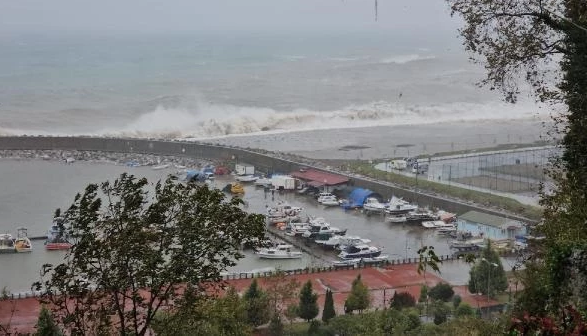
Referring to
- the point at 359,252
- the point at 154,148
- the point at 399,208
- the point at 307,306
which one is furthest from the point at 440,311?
the point at 154,148

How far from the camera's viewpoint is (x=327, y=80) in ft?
186

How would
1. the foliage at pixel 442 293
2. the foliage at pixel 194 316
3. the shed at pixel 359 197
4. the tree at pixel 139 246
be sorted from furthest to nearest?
the shed at pixel 359 197, the foliage at pixel 442 293, the foliage at pixel 194 316, the tree at pixel 139 246

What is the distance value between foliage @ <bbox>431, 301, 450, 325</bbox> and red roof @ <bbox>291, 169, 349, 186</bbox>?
9912mm

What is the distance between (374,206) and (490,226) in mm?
3441

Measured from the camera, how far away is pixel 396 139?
30906 millimetres

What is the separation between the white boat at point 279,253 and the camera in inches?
612

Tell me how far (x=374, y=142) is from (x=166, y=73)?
34.0m

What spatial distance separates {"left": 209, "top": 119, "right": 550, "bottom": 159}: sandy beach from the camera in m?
27.7

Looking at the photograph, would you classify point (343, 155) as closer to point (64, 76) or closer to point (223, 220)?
point (223, 220)

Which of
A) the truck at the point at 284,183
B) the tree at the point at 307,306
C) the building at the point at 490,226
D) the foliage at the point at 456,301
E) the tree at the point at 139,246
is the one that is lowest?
the foliage at the point at 456,301

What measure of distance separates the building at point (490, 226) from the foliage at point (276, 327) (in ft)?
24.0

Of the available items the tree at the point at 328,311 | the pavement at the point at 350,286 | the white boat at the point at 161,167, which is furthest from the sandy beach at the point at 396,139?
the tree at the point at 328,311

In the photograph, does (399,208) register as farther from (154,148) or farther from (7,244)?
(154,148)

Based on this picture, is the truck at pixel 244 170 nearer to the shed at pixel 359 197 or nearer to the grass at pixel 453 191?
the grass at pixel 453 191
